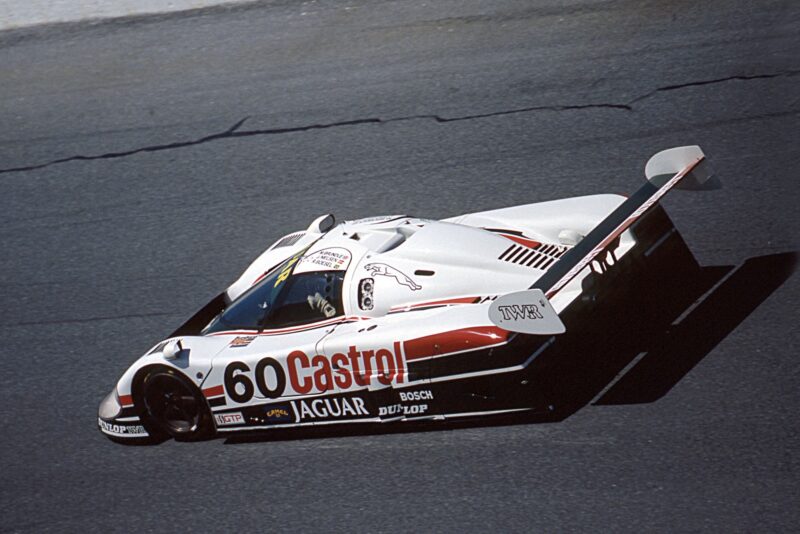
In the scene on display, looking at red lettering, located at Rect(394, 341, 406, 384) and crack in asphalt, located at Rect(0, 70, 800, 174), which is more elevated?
crack in asphalt, located at Rect(0, 70, 800, 174)

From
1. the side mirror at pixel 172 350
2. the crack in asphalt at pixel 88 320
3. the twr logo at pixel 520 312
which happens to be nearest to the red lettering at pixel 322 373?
the side mirror at pixel 172 350

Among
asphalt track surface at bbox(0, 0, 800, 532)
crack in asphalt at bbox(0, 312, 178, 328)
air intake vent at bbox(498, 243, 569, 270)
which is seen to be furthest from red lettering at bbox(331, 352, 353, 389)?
crack in asphalt at bbox(0, 312, 178, 328)

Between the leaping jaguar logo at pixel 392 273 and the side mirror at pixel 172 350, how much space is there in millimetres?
1287

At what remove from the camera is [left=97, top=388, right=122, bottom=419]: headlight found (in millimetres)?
6973

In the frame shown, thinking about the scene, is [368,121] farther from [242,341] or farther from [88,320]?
[242,341]

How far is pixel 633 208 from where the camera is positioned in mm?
6465

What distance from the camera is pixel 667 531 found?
16.9 feet

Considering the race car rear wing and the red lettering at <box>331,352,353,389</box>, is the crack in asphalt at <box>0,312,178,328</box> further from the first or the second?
the race car rear wing

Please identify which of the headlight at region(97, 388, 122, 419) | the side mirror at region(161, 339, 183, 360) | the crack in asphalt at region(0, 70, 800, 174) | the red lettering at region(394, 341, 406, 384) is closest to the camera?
the red lettering at region(394, 341, 406, 384)

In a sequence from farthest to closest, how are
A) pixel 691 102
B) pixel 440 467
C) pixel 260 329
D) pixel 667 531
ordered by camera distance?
pixel 691 102, pixel 260 329, pixel 440 467, pixel 667 531

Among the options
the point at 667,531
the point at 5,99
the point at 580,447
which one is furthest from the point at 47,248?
the point at 667,531

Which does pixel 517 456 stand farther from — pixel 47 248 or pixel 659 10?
pixel 659 10

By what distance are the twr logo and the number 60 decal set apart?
4.86ft

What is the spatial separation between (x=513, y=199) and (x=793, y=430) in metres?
3.64
